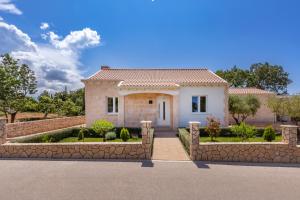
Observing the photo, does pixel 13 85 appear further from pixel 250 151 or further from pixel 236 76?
pixel 236 76

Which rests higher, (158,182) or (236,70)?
(236,70)

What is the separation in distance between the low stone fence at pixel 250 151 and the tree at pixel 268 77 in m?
53.0

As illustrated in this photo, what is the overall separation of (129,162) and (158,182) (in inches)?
108

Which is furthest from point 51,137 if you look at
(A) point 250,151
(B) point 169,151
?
(A) point 250,151

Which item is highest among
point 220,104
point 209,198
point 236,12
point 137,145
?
point 236,12

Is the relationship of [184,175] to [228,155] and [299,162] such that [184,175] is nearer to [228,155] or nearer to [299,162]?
[228,155]

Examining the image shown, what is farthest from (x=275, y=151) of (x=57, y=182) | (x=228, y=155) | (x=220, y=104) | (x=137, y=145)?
(x=220, y=104)

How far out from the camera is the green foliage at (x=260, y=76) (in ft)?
191

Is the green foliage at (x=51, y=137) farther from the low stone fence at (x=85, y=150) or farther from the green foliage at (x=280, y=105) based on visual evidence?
the green foliage at (x=280, y=105)

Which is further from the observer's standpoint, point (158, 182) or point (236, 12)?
point (236, 12)

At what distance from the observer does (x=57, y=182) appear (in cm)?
766

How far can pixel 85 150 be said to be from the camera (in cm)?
1081

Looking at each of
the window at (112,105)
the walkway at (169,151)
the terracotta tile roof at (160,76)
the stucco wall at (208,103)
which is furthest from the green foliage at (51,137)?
the stucco wall at (208,103)

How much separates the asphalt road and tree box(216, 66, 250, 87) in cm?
5053
